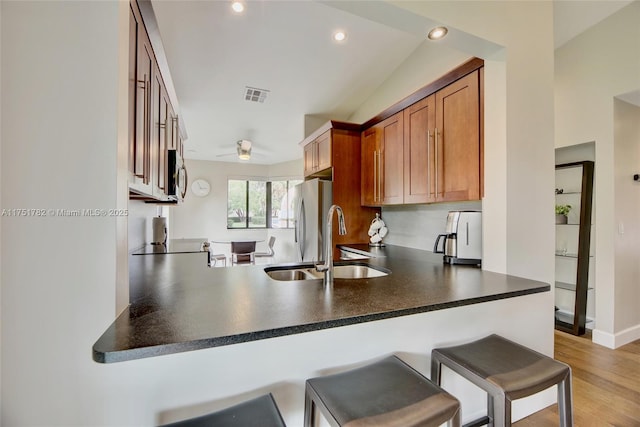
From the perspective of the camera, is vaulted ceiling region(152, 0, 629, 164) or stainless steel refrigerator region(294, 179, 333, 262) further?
stainless steel refrigerator region(294, 179, 333, 262)

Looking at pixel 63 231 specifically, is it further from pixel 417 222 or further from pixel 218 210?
pixel 218 210

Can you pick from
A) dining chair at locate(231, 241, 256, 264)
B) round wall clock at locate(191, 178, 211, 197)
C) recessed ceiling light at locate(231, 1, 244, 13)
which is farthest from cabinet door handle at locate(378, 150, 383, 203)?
round wall clock at locate(191, 178, 211, 197)

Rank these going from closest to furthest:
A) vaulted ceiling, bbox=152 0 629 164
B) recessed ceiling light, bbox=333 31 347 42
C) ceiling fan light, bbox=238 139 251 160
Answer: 1. vaulted ceiling, bbox=152 0 629 164
2. recessed ceiling light, bbox=333 31 347 42
3. ceiling fan light, bbox=238 139 251 160

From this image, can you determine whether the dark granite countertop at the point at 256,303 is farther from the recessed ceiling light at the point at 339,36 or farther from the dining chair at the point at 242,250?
the dining chair at the point at 242,250

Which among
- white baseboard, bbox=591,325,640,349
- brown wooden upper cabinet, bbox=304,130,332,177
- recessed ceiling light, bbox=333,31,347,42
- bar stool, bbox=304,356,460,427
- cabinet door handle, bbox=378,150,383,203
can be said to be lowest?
white baseboard, bbox=591,325,640,349

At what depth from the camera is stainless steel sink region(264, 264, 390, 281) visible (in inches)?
73.2

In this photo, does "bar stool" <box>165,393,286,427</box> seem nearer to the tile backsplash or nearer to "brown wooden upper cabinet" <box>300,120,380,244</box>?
the tile backsplash

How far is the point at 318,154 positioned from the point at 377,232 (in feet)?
4.14

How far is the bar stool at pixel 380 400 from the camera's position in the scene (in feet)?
2.78

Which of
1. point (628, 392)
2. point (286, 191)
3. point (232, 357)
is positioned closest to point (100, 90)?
point (232, 357)

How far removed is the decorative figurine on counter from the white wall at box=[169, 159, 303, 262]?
351 cm

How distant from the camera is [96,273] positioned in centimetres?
87

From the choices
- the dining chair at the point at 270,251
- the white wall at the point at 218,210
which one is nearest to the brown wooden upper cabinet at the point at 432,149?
the dining chair at the point at 270,251

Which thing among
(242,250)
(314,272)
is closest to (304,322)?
(314,272)
